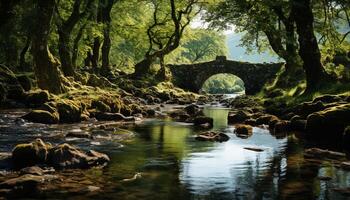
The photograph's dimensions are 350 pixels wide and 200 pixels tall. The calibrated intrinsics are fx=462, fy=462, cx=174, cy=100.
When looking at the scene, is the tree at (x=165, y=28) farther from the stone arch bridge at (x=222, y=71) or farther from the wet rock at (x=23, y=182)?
the wet rock at (x=23, y=182)

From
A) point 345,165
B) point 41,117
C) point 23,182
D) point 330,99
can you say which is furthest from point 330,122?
point 23,182

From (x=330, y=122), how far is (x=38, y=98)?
622 inches

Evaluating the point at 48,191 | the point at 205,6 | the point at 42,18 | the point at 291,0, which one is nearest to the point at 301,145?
the point at 48,191

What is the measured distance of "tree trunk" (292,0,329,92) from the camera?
98.6 feet

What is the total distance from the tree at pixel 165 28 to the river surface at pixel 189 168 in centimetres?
3797

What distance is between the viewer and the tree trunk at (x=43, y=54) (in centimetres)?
2789

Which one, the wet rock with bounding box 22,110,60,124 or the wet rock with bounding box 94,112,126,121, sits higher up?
the wet rock with bounding box 22,110,60,124

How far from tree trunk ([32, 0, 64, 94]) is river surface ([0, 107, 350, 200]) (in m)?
8.62

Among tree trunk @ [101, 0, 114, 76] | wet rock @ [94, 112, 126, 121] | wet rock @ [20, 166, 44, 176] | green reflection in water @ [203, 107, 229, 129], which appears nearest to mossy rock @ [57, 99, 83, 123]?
wet rock @ [94, 112, 126, 121]

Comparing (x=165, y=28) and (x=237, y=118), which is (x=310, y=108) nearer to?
(x=237, y=118)

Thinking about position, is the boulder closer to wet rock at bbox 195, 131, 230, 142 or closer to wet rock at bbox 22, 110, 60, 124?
wet rock at bbox 195, 131, 230, 142

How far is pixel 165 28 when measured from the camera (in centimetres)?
6212

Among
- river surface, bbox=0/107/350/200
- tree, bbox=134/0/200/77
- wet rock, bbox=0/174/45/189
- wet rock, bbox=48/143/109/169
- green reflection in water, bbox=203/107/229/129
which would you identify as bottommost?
river surface, bbox=0/107/350/200

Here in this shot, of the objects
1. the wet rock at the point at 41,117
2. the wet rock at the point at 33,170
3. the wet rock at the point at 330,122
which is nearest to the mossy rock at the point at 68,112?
the wet rock at the point at 41,117
